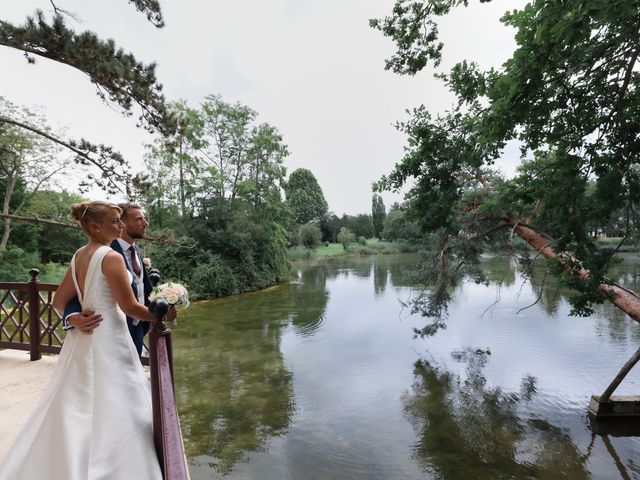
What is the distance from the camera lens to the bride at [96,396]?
5.52 ft

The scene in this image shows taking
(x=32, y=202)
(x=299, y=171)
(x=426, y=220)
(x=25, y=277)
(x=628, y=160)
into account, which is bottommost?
(x=25, y=277)

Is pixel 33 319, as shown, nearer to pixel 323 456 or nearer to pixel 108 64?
pixel 108 64

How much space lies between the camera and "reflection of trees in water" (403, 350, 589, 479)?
4.67m

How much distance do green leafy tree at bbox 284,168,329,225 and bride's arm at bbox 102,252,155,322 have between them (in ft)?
146

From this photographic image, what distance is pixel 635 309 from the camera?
5.67 metres

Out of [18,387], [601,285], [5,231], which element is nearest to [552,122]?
[601,285]

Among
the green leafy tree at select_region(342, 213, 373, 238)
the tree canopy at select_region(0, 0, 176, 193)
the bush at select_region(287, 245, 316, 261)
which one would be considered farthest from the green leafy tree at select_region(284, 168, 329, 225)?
the tree canopy at select_region(0, 0, 176, 193)

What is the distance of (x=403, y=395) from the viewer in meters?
6.80

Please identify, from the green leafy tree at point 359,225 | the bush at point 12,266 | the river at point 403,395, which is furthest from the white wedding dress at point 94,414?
the green leafy tree at point 359,225

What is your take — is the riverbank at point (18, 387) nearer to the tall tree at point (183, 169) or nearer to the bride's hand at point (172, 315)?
the bride's hand at point (172, 315)

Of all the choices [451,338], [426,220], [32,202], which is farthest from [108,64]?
[32,202]

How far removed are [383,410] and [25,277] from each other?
44.8 feet

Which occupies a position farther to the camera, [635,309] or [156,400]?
[635,309]

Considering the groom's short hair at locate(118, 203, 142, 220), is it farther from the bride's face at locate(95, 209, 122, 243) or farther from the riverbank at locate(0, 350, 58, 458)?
the riverbank at locate(0, 350, 58, 458)
